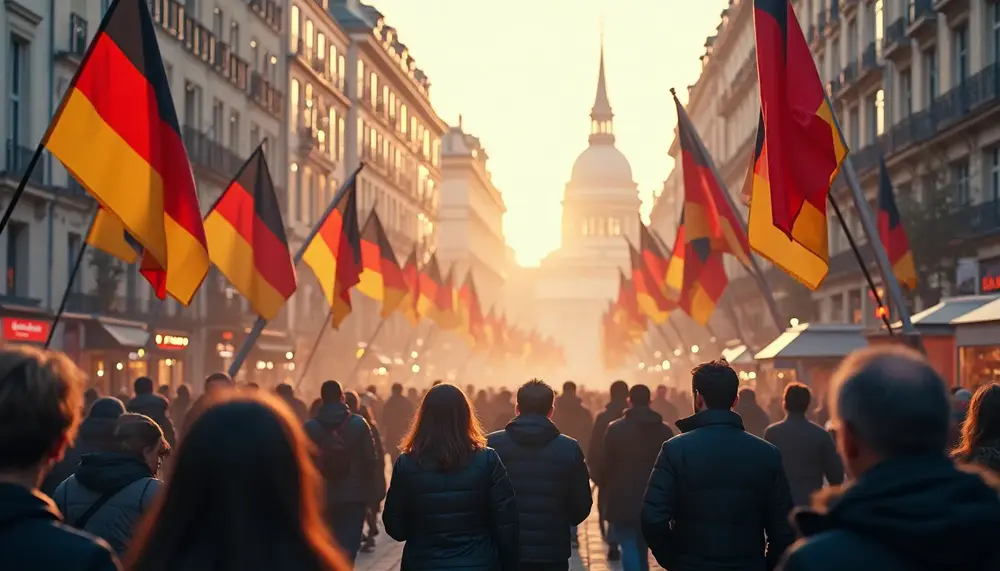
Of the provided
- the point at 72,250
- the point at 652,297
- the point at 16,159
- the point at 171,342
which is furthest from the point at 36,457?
the point at 171,342

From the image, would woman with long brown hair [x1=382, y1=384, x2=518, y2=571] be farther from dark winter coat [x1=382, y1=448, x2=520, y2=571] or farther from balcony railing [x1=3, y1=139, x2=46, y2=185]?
balcony railing [x1=3, y1=139, x2=46, y2=185]

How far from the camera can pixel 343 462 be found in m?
13.2

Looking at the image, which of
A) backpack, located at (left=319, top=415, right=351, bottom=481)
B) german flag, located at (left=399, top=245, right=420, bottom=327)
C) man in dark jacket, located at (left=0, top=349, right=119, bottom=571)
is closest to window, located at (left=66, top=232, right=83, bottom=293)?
german flag, located at (left=399, top=245, right=420, bottom=327)

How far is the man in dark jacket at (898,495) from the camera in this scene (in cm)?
355

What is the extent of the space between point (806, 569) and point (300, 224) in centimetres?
5424

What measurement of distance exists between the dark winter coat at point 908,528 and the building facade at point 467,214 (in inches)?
4058

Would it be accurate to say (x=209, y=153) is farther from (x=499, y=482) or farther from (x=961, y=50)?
(x=499, y=482)

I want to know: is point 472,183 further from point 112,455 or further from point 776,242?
point 112,455

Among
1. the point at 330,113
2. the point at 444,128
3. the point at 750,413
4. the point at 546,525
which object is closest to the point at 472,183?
the point at 444,128

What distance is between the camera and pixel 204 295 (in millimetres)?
45750

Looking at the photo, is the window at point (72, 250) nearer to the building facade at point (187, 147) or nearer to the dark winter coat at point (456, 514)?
the building facade at point (187, 147)

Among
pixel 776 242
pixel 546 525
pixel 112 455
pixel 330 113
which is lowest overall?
pixel 546 525

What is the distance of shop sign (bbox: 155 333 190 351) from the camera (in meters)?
39.4

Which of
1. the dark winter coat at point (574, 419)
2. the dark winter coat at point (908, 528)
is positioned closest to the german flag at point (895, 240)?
the dark winter coat at point (574, 419)
